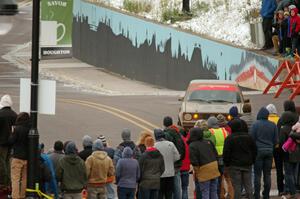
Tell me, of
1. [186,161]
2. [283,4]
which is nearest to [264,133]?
[186,161]

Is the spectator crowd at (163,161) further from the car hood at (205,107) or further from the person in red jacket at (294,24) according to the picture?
the person in red jacket at (294,24)

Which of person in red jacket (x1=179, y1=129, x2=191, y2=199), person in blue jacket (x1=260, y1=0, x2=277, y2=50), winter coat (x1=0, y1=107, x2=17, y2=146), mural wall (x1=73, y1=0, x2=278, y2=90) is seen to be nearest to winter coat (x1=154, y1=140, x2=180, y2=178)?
person in red jacket (x1=179, y1=129, x2=191, y2=199)

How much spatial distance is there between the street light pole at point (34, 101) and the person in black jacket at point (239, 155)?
14.2 feet

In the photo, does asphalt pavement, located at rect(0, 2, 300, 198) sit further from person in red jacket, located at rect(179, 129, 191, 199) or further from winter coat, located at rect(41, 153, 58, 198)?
person in red jacket, located at rect(179, 129, 191, 199)

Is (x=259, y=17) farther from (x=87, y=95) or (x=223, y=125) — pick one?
(x=223, y=125)

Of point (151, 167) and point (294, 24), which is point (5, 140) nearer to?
point (151, 167)

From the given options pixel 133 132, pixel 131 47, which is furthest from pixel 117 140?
pixel 131 47

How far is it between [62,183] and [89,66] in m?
36.4

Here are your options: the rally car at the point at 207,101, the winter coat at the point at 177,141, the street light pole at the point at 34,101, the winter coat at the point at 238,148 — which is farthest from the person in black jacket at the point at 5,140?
the rally car at the point at 207,101

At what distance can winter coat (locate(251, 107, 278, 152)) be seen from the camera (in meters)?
18.6

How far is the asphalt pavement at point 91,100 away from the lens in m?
28.5

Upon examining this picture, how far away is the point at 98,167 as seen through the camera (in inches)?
649

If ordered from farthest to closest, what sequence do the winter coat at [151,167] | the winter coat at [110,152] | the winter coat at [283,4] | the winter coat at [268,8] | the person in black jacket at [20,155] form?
the winter coat at [268,8] → the winter coat at [283,4] → the winter coat at [110,152] → the winter coat at [151,167] → the person in black jacket at [20,155]

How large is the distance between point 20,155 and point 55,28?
110 inches
